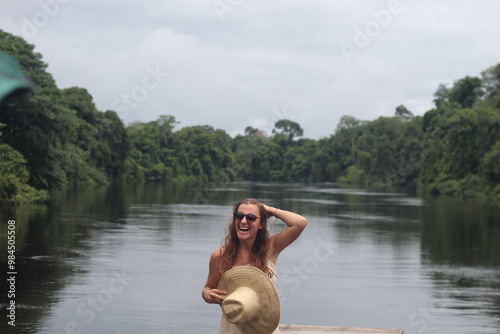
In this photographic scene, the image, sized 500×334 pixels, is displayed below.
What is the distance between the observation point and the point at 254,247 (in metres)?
3.35

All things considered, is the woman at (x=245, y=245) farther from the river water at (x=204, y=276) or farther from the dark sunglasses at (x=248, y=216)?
the river water at (x=204, y=276)

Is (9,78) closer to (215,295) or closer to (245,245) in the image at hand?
(215,295)

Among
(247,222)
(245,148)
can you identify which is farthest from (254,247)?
(245,148)

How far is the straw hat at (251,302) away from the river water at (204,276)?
24.4 feet

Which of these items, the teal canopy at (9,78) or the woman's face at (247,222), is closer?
the teal canopy at (9,78)

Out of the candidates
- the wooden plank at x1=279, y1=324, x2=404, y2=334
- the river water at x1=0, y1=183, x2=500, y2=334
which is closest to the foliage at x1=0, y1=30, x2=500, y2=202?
the wooden plank at x1=279, y1=324, x2=404, y2=334

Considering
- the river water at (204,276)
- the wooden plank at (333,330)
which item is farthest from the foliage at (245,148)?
the river water at (204,276)

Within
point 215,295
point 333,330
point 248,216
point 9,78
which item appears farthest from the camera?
point 333,330

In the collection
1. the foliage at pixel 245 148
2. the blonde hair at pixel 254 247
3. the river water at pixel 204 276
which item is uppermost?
the foliage at pixel 245 148

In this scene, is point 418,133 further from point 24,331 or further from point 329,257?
point 24,331

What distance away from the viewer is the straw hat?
9.50ft

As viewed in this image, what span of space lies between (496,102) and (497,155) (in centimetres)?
1169

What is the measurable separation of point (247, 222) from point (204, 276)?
40.9 ft

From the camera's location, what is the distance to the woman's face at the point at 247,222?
3.26 m
